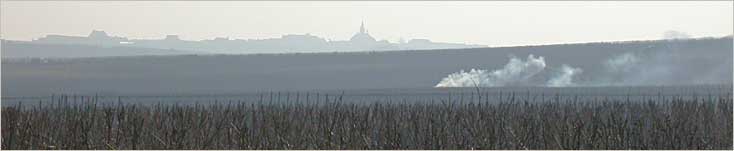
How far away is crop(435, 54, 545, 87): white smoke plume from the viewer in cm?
6278

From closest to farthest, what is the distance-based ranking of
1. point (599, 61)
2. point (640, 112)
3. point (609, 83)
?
1. point (640, 112)
2. point (609, 83)
3. point (599, 61)

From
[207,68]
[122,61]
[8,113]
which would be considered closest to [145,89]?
[207,68]

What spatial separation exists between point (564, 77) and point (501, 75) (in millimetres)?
4062

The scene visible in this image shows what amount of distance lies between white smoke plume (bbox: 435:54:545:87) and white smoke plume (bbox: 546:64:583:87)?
1.38 metres

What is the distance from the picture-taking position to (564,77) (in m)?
64.1

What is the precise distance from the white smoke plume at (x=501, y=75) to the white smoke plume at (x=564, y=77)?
1.38 meters

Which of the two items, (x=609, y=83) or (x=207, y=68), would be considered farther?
(x=207, y=68)

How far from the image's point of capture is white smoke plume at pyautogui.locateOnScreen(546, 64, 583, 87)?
62.1 metres

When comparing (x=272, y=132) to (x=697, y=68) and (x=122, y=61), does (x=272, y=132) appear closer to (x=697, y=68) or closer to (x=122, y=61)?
(x=697, y=68)

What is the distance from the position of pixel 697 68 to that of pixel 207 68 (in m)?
33.7

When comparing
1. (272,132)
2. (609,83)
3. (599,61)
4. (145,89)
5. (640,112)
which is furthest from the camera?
(599,61)

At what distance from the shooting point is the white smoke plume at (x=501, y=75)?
206 feet

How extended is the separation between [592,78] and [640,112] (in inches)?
1850

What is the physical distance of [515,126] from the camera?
47.1 feet
